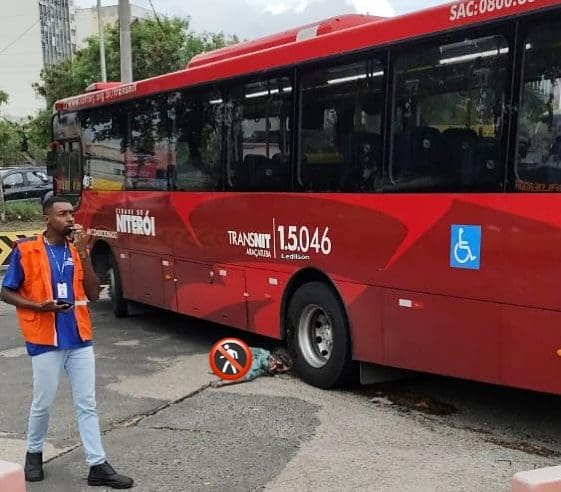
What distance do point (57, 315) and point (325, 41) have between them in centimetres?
357

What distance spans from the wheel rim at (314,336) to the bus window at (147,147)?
10.0 ft

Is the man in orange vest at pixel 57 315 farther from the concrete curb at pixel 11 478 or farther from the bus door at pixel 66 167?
the bus door at pixel 66 167

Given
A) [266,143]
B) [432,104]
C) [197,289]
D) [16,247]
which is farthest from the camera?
[197,289]

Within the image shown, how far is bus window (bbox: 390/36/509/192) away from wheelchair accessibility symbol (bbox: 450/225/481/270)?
299mm

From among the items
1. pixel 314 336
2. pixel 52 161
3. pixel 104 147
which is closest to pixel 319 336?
pixel 314 336

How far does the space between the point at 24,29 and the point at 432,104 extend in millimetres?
106266

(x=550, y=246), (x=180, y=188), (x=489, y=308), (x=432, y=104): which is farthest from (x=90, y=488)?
(x=180, y=188)

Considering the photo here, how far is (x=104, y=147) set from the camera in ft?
36.0

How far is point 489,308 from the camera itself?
5355 mm

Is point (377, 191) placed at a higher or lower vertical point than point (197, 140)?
lower

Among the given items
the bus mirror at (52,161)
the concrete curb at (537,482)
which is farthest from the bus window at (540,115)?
the bus mirror at (52,161)

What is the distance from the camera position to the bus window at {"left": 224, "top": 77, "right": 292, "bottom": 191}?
7.27 meters

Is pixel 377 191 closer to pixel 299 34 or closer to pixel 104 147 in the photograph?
pixel 299 34

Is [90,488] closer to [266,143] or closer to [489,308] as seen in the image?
[489,308]
